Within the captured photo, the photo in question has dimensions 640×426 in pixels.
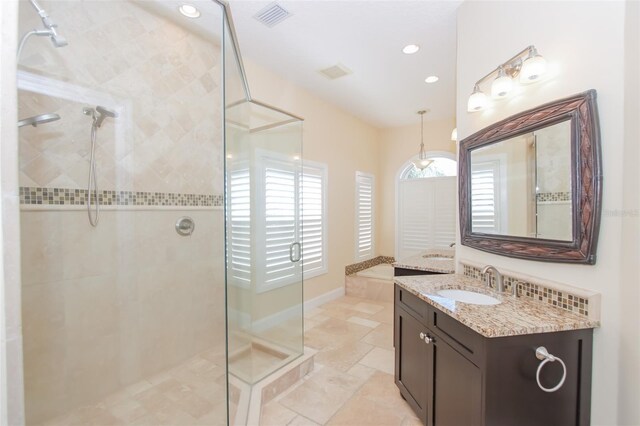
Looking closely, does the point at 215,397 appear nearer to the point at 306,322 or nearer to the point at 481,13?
the point at 306,322

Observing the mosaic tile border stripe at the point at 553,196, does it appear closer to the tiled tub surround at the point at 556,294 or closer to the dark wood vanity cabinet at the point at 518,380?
the tiled tub surround at the point at 556,294

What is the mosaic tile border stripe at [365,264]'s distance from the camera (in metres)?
4.56

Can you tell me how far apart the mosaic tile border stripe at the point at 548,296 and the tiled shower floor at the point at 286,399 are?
1.08m

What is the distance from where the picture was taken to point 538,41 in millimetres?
1443

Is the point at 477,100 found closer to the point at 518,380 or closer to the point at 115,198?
the point at 518,380

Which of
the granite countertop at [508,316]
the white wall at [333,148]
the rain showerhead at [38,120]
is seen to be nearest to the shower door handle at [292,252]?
the white wall at [333,148]

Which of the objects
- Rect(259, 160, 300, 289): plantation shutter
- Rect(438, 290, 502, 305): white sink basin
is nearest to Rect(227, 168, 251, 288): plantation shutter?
Rect(259, 160, 300, 289): plantation shutter

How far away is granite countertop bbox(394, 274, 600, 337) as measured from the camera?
113cm

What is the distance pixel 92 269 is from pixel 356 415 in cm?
204

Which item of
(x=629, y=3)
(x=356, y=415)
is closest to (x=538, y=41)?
(x=629, y=3)

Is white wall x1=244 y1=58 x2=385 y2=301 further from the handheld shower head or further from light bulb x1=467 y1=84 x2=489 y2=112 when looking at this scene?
light bulb x1=467 y1=84 x2=489 y2=112

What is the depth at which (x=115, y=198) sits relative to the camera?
6.43 feet

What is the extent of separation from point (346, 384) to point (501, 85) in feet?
7.67

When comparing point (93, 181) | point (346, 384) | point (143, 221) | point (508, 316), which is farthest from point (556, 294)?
point (93, 181)
